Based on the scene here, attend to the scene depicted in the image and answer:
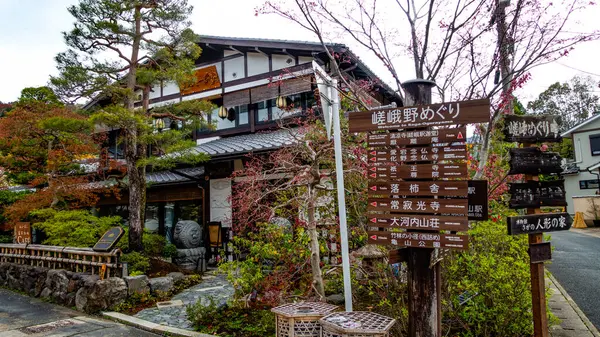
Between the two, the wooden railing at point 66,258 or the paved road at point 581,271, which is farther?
the wooden railing at point 66,258

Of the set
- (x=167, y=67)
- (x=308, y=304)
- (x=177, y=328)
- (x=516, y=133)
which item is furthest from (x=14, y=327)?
(x=516, y=133)

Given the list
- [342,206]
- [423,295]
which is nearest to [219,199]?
[342,206]

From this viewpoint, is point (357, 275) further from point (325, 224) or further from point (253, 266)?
point (253, 266)

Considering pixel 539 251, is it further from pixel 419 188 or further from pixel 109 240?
pixel 109 240

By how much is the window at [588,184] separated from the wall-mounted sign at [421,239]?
103ft

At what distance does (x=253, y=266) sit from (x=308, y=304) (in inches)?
79.7

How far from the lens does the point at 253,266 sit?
6602 mm

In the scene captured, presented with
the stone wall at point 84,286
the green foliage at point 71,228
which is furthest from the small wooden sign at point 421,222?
the green foliage at point 71,228

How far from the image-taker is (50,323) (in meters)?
7.11

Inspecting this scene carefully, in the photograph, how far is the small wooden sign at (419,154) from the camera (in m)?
3.88

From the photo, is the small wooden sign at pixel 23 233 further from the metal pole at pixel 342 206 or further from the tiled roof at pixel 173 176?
the metal pole at pixel 342 206

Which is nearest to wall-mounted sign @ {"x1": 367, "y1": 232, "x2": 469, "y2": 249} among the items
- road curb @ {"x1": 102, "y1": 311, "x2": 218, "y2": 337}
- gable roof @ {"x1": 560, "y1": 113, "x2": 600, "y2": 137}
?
road curb @ {"x1": 102, "y1": 311, "x2": 218, "y2": 337}

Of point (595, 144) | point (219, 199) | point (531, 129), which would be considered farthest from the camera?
point (595, 144)

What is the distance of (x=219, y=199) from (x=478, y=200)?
33.6ft
